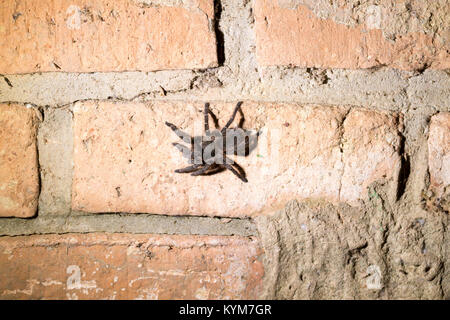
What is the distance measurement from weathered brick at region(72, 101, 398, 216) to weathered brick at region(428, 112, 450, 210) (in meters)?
0.06

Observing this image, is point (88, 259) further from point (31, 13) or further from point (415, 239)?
point (415, 239)

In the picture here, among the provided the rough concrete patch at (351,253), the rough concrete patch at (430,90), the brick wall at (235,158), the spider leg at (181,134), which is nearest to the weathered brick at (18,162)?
the brick wall at (235,158)

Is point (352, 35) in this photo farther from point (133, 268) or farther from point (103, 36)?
point (133, 268)

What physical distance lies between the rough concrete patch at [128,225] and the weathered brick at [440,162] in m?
0.32

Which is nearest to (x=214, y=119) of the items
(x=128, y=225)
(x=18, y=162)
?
(x=128, y=225)

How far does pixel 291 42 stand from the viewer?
1.83 feet

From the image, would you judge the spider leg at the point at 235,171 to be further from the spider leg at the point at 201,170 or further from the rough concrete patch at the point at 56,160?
the rough concrete patch at the point at 56,160

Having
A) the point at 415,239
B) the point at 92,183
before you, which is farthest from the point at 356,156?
the point at 92,183

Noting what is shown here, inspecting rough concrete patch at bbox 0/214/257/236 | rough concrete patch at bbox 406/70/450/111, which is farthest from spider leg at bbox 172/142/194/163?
rough concrete patch at bbox 406/70/450/111

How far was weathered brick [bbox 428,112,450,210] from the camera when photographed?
534 mm

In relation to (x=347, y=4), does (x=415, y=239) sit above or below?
below

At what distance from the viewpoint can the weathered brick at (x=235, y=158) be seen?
54 centimetres
